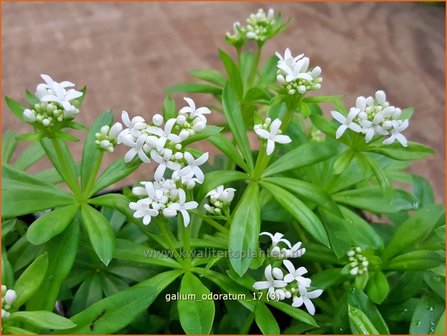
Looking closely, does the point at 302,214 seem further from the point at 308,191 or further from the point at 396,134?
the point at 396,134

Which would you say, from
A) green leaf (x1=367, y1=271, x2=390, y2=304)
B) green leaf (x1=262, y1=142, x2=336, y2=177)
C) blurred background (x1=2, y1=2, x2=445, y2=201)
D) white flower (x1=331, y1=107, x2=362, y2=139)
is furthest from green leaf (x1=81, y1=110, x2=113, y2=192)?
blurred background (x1=2, y1=2, x2=445, y2=201)

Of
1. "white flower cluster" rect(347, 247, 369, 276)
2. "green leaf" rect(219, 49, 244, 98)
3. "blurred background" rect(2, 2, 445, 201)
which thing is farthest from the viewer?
"blurred background" rect(2, 2, 445, 201)

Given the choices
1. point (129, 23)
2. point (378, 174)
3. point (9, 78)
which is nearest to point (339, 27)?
point (129, 23)

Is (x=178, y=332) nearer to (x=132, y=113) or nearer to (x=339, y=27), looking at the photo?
(x=132, y=113)

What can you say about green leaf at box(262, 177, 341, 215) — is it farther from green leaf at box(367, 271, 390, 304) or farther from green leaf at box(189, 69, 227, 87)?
green leaf at box(189, 69, 227, 87)

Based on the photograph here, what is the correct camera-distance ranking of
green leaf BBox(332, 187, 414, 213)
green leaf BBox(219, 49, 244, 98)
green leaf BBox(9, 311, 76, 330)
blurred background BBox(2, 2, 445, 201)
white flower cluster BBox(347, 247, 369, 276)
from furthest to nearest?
blurred background BBox(2, 2, 445, 201), green leaf BBox(219, 49, 244, 98), green leaf BBox(332, 187, 414, 213), white flower cluster BBox(347, 247, 369, 276), green leaf BBox(9, 311, 76, 330)

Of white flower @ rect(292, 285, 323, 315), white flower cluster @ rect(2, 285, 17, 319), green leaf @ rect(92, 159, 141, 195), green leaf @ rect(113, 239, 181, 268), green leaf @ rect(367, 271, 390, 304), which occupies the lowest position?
green leaf @ rect(367, 271, 390, 304)
